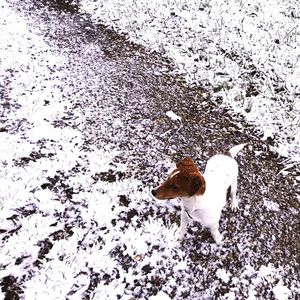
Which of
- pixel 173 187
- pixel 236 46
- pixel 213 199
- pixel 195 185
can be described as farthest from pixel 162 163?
pixel 236 46

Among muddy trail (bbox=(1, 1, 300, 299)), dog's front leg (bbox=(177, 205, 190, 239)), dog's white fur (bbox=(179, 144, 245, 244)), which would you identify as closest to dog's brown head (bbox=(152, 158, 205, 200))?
dog's white fur (bbox=(179, 144, 245, 244))

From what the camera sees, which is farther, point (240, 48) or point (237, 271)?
point (240, 48)

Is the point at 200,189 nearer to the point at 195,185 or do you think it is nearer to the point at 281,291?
the point at 195,185

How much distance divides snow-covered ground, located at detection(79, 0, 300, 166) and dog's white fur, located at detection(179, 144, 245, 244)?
194cm

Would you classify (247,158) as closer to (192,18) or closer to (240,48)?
(240,48)

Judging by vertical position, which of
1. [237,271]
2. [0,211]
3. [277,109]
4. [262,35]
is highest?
[262,35]

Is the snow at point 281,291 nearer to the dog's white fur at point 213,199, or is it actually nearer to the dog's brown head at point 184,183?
the dog's white fur at point 213,199

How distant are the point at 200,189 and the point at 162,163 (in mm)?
2162

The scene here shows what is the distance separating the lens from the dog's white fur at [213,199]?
349 centimetres

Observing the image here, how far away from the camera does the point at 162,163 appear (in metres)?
5.40

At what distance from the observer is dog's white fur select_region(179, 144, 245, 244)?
349 centimetres

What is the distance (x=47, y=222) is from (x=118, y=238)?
3.37 ft

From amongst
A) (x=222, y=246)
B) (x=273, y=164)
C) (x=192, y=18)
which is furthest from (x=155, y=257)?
(x=192, y=18)

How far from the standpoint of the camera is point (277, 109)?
631 centimetres
